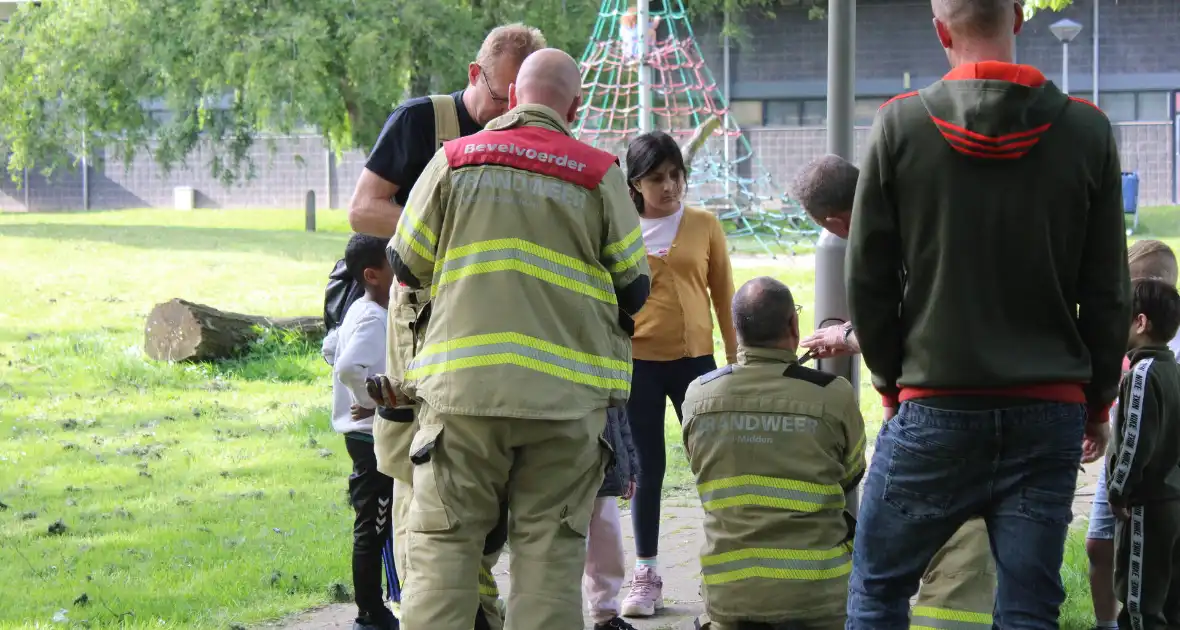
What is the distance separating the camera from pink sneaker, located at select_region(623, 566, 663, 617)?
529 centimetres

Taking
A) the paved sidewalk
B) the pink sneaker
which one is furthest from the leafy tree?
the pink sneaker

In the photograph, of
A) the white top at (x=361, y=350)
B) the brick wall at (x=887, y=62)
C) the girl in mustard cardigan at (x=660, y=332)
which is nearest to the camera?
the white top at (x=361, y=350)

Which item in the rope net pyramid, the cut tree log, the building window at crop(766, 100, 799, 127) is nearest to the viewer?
the cut tree log

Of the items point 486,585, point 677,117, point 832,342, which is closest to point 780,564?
point 832,342

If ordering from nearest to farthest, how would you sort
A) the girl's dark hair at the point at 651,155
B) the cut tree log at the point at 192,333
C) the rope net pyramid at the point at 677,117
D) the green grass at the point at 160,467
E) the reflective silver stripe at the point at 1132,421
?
the reflective silver stripe at the point at 1132,421 < the girl's dark hair at the point at 651,155 < the green grass at the point at 160,467 < the cut tree log at the point at 192,333 < the rope net pyramid at the point at 677,117

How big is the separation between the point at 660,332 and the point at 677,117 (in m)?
22.3

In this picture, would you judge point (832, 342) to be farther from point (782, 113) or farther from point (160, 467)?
point (782, 113)

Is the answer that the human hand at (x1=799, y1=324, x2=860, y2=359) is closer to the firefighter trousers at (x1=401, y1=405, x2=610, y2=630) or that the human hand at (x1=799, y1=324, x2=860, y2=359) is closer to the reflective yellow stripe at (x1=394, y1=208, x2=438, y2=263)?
the firefighter trousers at (x1=401, y1=405, x2=610, y2=630)

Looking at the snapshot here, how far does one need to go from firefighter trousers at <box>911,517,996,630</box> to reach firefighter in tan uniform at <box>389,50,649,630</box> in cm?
98

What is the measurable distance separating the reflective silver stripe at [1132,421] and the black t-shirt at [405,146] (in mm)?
2286

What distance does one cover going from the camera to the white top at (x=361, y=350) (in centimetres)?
478

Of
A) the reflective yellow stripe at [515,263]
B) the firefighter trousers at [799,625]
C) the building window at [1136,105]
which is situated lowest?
the firefighter trousers at [799,625]

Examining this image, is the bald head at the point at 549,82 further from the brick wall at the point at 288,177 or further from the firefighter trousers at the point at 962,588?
the brick wall at the point at 288,177

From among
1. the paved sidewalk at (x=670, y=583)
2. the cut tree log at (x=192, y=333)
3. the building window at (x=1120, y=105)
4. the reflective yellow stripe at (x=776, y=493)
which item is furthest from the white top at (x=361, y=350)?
the building window at (x=1120, y=105)
